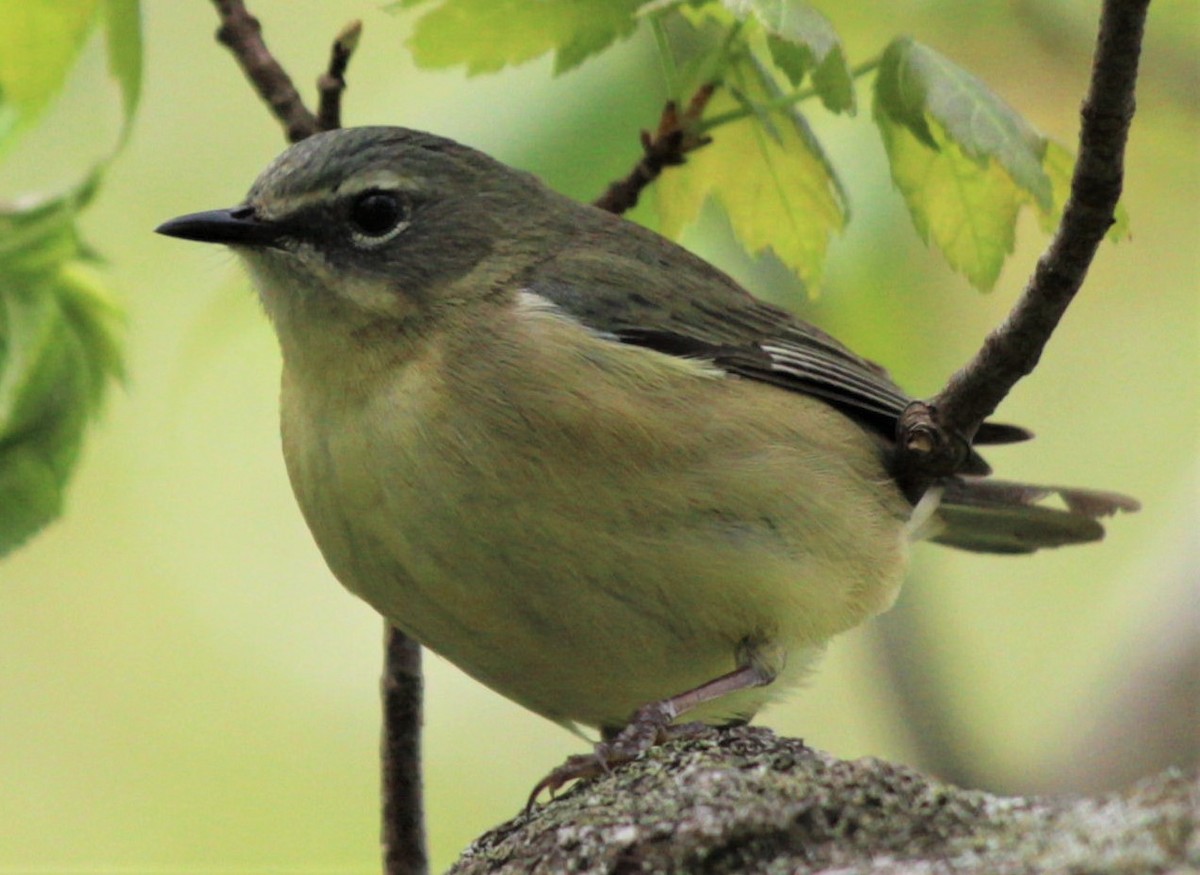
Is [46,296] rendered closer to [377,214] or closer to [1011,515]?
[377,214]

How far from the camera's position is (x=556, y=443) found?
3.75 meters

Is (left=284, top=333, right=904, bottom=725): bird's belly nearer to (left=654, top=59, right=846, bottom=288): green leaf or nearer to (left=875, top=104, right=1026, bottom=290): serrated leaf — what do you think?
(left=654, top=59, right=846, bottom=288): green leaf

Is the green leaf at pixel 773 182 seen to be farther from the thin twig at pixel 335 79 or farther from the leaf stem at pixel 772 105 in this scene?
the thin twig at pixel 335 79

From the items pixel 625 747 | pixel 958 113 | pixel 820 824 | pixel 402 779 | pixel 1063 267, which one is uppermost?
pixel 958 113

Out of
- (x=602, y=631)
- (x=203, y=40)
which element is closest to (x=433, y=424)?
(x=602, y=631)

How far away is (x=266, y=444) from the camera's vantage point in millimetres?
7508

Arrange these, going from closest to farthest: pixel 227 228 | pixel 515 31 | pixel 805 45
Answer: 1. pixel 805 45
2. pixel 515 31
3. pixel 227 228

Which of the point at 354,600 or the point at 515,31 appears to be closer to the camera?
the point at 515,31

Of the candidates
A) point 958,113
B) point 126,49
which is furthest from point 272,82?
point 958,113

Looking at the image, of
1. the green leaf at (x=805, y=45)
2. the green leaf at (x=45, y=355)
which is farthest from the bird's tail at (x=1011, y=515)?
the green leaf at (x=45, y=355)

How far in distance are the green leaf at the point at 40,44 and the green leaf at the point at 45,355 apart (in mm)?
261

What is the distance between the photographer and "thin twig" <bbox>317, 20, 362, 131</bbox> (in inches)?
159

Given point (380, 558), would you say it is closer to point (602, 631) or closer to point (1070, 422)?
point (602, 631)

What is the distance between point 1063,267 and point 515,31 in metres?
1.41
